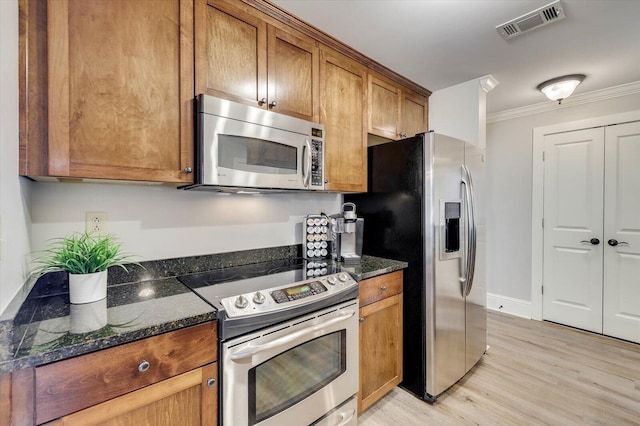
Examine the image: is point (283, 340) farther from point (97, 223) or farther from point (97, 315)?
point (97, 223)

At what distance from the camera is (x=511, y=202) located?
363 centimetres

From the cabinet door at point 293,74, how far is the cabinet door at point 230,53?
0.06 metres

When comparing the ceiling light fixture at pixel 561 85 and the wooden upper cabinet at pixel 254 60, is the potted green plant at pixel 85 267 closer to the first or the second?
the wooden upper cabinet at pixel 254 60

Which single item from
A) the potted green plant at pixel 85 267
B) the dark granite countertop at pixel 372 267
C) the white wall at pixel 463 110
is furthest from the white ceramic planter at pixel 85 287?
the white wall at pixel 463 110

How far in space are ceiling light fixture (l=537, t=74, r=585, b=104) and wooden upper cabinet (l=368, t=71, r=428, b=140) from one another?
1.11 m

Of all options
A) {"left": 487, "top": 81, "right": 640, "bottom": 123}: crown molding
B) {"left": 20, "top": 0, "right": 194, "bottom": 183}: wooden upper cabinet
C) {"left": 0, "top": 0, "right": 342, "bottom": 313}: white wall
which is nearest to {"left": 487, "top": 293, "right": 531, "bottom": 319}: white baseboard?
{"left": 487, "top": 81, "right": 640, "bottom": 123}: crown molding

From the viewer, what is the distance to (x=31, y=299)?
119cm

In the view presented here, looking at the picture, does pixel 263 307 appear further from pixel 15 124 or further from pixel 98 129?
pixel 15 124

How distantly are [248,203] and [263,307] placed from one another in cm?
91

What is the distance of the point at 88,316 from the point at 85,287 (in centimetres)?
17

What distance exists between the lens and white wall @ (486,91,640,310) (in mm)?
3490

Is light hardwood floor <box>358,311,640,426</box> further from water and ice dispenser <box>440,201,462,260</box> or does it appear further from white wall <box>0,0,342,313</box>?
white wall <box>0,0,342,313</box>

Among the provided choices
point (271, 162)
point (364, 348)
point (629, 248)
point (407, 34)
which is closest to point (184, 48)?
point (271, 162)

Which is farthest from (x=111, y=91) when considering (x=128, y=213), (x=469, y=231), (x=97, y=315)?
(x=469, y=231)
